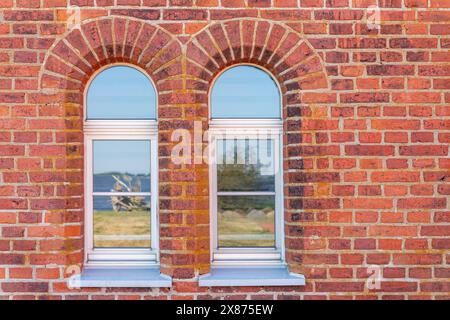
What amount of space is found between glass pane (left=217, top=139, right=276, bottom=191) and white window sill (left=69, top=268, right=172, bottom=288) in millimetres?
805

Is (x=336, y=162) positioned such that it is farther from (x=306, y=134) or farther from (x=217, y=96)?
(x=217, y=96)

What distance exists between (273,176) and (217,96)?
75 centimetres

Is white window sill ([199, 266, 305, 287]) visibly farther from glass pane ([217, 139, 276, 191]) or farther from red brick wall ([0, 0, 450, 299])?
glass pane ([217, 139, 276, 191])

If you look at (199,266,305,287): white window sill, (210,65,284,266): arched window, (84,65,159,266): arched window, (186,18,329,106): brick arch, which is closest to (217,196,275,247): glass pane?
(210,65,284,266): arched window

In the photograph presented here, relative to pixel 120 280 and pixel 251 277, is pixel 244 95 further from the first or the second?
pixel 120 280

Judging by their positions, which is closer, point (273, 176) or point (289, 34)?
point (289, 34)

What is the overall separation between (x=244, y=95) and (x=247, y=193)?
75 cm

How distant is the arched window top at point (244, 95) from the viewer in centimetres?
340

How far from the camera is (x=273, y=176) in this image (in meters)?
3.45

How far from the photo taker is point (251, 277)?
327 cm

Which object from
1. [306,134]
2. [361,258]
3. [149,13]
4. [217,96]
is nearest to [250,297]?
[361,258]

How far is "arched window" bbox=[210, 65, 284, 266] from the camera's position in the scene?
11.1 ft

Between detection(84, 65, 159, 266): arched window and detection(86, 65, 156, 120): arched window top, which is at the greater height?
detection(86, 65, 156, 120): arched window top

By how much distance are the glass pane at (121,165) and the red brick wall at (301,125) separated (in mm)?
239
